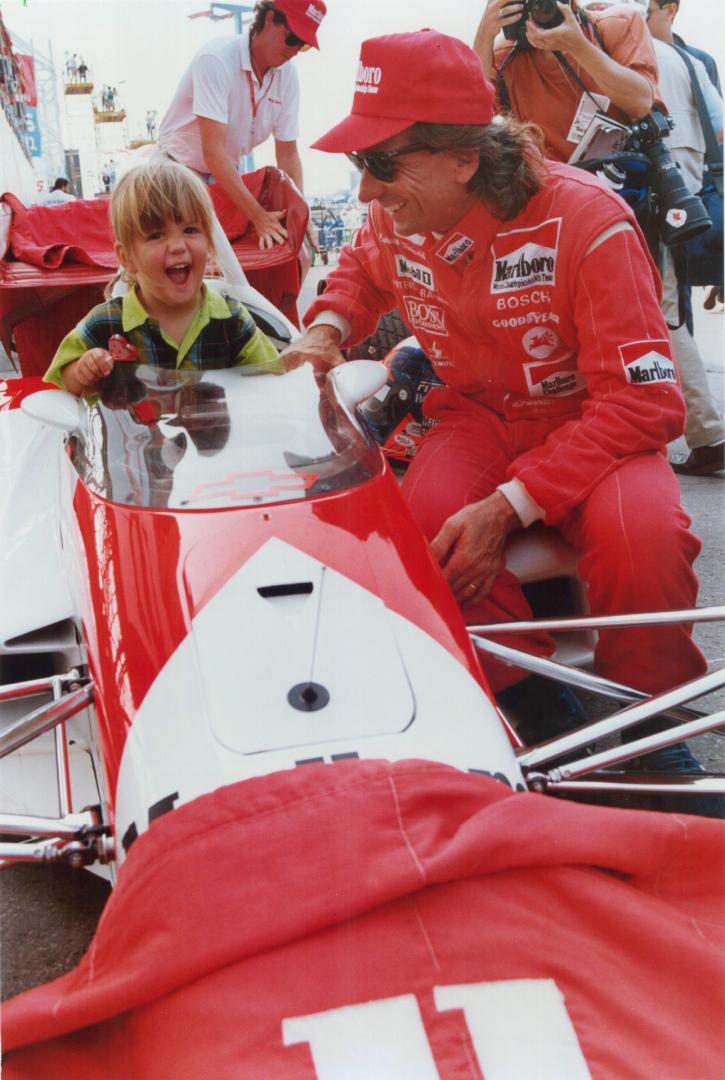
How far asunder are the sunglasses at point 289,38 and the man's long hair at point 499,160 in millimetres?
253

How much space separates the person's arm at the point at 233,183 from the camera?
65.7 inches

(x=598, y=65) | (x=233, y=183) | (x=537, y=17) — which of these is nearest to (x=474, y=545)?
(x=233, y=183)

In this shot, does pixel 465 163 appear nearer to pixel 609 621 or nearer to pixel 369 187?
pixel 369 187

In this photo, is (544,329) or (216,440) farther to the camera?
(544,329)

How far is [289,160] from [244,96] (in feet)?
0.66

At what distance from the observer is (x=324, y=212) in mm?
2156

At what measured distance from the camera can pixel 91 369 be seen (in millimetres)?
1645

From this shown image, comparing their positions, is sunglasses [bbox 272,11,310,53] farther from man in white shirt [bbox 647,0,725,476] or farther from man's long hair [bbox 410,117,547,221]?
man in white shirt [bbox 647,0,725,476]

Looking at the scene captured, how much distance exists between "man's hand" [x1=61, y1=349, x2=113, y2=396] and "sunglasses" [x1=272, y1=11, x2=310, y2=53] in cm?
56

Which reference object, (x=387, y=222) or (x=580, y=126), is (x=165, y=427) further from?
(x=580, y=126)

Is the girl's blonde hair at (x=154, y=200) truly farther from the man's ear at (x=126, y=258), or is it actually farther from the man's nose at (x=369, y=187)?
the man's nose at (x=369, y=187)

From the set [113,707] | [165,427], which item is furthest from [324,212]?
[113,707]

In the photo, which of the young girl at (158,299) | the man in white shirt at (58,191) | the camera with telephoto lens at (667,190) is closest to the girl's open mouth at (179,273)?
the young girl at (158,299)

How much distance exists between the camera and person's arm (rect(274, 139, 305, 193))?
5.72ft
